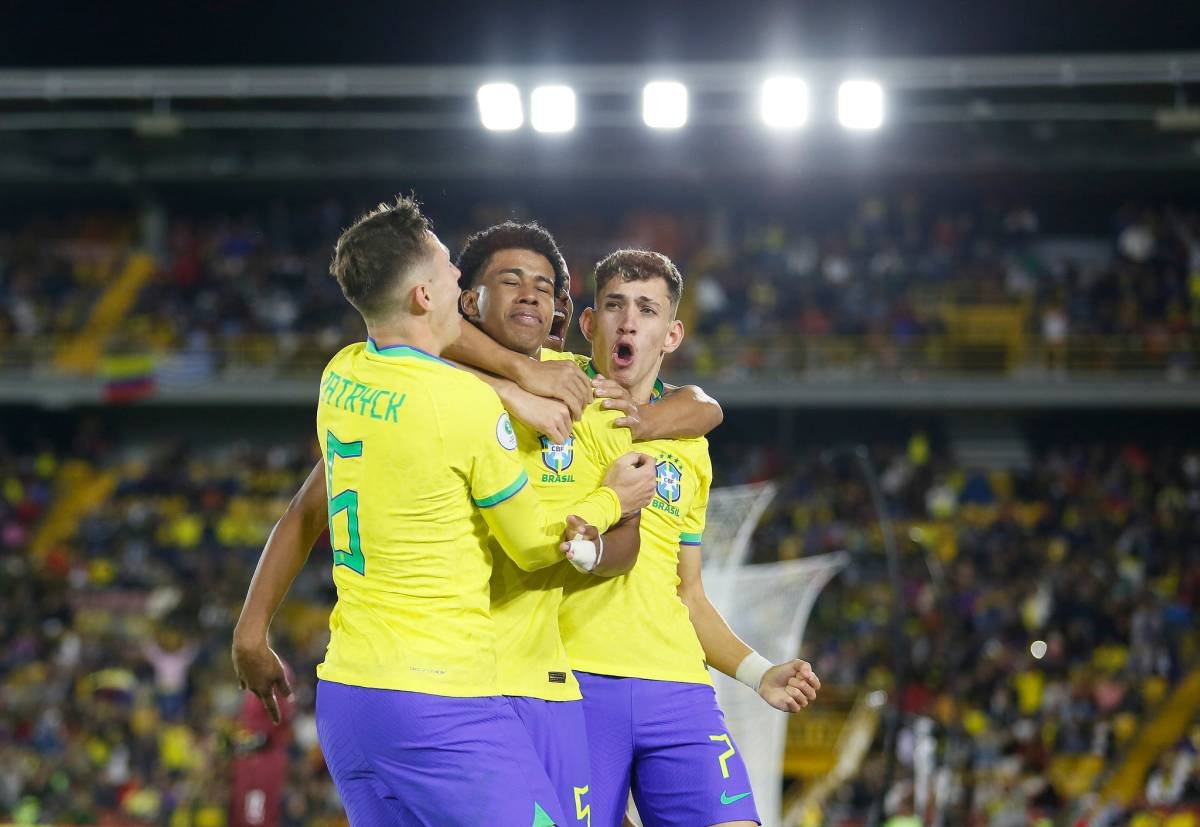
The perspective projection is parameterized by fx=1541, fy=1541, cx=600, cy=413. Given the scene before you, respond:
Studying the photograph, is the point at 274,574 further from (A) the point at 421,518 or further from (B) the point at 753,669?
(B) the point at 753,669

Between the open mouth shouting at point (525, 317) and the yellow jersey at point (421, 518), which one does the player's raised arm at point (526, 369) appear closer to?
the open mouth shouting at point (525, 317)

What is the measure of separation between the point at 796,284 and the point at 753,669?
20061 mm

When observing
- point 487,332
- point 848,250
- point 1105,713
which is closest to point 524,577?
point 487,332

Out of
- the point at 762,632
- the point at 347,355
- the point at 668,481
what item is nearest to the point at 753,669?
the point at 668,481

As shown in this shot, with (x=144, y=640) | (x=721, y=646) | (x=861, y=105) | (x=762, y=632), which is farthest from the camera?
(x=861, y=105)

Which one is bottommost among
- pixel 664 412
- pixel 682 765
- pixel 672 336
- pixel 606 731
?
pixel 682 765

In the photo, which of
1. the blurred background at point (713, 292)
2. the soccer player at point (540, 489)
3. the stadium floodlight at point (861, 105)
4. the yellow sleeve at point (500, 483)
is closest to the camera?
the yellow sleeve at point (500, 483)

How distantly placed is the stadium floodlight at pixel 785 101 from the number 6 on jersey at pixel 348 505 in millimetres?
18507

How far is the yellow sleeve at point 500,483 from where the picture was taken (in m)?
3.80

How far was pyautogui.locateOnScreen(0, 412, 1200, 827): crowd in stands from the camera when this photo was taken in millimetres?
16188

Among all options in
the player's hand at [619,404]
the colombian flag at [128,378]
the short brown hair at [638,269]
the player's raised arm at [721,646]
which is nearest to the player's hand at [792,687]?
the player's raised arm at [721,646]

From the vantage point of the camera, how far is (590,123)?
78.2 feet

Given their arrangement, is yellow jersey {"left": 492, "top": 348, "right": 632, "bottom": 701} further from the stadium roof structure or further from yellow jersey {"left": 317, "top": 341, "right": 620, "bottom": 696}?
the stadium roof structure

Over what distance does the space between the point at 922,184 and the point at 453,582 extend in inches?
900
